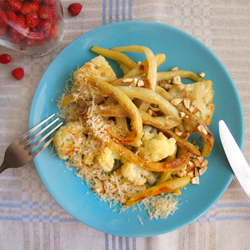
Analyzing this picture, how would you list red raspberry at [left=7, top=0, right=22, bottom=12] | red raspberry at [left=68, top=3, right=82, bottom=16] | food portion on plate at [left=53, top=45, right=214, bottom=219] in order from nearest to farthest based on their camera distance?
1. red raspberry at [left=7, top=0, right=22, bottom=12]
2. food portion on plate at [left=53, top=45, right=214, bottom=219]
3. red raspberry at [left=68, top=3, right=82, bottom=16]

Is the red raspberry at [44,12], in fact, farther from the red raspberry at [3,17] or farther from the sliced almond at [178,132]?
the sliced almond at [178,132]

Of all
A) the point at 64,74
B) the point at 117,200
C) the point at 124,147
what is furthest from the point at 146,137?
the point at 64,74

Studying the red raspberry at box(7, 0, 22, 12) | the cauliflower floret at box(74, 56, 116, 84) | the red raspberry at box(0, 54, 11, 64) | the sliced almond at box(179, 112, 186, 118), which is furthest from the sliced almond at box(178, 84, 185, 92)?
the red raspberry at box(0, 54, 11, 64)

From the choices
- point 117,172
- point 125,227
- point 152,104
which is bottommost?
point 125,227

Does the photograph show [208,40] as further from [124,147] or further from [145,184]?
[145,184]

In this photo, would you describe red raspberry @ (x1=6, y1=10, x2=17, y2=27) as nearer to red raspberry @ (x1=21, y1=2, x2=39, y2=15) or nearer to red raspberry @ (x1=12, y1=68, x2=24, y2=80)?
red raspberry @ (x1=21, y1=2, x2=39, y2=15)
